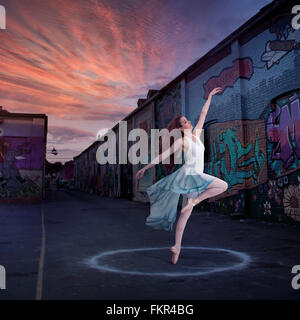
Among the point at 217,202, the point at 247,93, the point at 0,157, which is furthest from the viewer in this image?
the point at 0,157

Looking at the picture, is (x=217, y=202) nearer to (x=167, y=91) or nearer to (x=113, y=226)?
(x=113, y=226)

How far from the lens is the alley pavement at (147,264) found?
3.47 m

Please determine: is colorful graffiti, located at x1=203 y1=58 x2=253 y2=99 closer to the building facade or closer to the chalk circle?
the building facade

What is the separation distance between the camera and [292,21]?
9352 millimetres

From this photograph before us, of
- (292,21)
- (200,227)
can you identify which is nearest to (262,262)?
(200,227)

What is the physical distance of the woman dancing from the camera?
4648 millimetres

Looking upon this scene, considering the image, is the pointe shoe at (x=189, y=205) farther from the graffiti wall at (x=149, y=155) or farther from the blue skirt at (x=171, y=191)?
the graffiti wall at (x=149, y=155)

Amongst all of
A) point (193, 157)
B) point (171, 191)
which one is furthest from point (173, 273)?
point (193, 157)

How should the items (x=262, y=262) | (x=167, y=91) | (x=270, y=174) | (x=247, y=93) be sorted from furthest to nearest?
(x=167, y=91) → (x=247, y=93) → (x=270, y=174) → (x=262, y=262)

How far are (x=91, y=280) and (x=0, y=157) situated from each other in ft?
68.2

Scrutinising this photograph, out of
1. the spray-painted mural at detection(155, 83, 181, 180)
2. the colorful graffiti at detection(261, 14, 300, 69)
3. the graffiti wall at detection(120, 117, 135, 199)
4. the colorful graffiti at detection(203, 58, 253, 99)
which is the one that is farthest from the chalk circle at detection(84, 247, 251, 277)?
the graffiti wall at detection(120, 117, 135, 199)

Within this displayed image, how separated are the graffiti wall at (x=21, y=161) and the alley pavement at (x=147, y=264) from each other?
15.0 metres

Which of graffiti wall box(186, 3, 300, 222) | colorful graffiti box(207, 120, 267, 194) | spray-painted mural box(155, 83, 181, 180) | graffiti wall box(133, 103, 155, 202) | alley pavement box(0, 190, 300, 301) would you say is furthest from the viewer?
graffiti wall box(133, 103, 155, 202)

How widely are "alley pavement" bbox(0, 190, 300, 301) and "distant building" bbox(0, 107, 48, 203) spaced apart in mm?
14967
